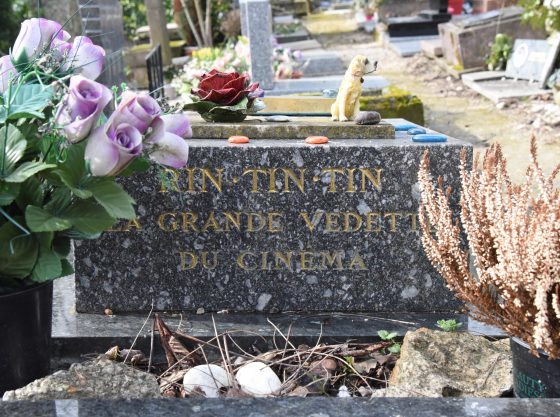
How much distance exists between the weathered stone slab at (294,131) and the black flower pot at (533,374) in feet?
3.82

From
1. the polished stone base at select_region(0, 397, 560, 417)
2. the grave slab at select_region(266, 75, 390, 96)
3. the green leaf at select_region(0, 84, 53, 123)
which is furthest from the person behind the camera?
the grave slab at select_region(266, 75, 390, 96)

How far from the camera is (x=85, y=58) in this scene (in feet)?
8.27

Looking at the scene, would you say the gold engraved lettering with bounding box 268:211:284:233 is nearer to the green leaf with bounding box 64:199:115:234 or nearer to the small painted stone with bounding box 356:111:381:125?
the small painted stone with bounding box 356:111:381:125

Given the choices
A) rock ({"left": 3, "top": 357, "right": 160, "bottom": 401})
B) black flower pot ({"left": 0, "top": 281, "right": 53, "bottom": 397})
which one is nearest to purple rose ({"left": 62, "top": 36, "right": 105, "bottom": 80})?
black flower pot ({"left": 0, "top": 281, "right": 53, "bottom": 397})

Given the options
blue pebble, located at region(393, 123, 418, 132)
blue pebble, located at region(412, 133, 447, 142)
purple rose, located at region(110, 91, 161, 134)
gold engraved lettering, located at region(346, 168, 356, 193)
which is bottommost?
gold engraved lettering, located at region(346, 168, 356, 193)

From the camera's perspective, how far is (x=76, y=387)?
7.05 ft

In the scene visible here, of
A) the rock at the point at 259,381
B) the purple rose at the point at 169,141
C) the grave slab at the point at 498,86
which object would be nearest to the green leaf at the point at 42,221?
the purple rose at the point at 169,141

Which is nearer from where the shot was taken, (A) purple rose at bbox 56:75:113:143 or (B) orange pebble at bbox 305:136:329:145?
(A) purple rose at bbox 56:75:113:143

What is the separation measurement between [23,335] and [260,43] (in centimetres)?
599

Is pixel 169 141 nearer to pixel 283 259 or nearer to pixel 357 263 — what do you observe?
pixel 283 259

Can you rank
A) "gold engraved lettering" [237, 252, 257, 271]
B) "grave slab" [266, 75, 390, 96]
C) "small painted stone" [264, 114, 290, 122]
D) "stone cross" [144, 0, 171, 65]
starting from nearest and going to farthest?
"gold engraved lettering" [237, 252, 257, 271]
"small painted stone" [264, 114, 290, 122]
"grave slab" [266, 75, 390, 96]
"stone cross" [144, 0, 171, 65]

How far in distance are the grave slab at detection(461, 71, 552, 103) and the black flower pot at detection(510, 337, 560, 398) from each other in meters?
7.92

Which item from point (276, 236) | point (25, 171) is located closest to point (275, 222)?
point (276, 236)

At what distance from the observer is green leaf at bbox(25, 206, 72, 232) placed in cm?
214
